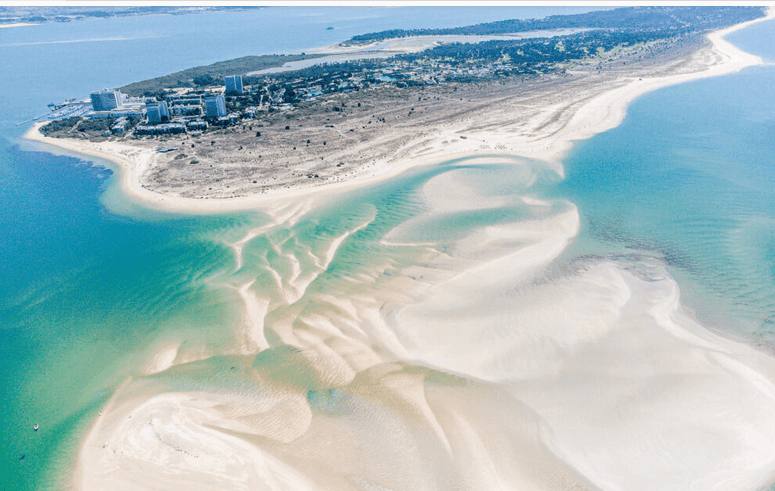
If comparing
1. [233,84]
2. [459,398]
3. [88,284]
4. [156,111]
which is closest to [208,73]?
[233,84]

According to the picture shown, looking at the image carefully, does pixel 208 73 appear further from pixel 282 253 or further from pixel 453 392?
pixel 453 392

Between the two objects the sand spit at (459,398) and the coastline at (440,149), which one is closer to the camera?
the sand spit at (459,398)

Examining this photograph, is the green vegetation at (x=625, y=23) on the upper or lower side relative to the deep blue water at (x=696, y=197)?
upper

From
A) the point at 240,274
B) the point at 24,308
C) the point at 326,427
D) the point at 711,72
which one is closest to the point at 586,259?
the point at 326,427

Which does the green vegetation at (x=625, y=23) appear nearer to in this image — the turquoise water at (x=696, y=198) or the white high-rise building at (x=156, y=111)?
the white high-rise building at (x=156, y=111)

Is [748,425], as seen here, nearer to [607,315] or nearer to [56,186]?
[607,315]

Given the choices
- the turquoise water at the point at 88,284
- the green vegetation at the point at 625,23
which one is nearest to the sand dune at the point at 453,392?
the turquoise water at the point at 88,284

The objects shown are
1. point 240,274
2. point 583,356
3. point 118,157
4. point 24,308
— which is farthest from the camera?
point 118,157
